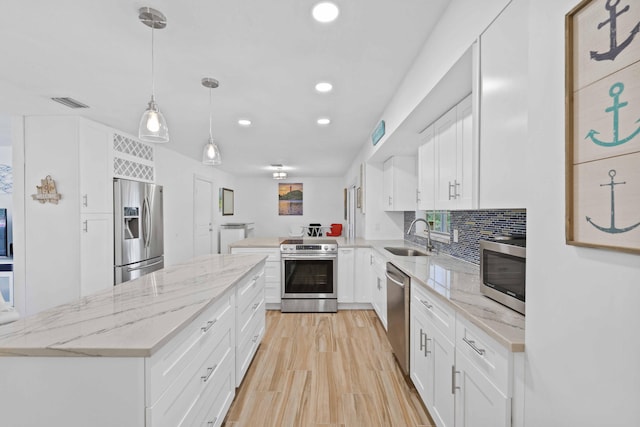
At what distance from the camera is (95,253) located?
3637 millimetres

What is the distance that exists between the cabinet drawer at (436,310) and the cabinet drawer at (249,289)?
1.25m

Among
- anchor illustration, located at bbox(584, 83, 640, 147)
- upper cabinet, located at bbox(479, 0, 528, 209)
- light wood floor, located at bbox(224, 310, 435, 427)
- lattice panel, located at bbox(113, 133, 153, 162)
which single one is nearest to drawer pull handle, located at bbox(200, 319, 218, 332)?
light wood floor, located at bbox(224, 310, 435, 427)

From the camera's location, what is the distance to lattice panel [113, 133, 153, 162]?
403 cm

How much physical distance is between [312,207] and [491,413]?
27.0 ft

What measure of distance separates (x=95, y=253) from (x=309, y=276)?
102 inches

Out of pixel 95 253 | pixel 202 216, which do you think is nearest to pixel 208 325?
pixel 95 253

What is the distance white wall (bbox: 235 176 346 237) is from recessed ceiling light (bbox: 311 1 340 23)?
297 inches

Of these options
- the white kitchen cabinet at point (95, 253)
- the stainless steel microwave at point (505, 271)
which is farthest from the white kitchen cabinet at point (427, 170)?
the white kitchen cabinet at point (95, 253)

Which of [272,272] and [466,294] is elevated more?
[466,294]

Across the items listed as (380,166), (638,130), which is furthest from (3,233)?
(638,130)

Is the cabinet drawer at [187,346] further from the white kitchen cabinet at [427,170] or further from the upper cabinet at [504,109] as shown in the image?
the white kitchen cabinet at [427,170]

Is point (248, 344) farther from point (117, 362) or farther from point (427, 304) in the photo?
point (117, 362)

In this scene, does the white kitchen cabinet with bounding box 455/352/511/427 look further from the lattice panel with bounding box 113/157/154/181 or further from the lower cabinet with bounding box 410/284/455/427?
the lattice panel with bounding box 113/157/154/181

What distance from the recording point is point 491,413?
1.17 m
